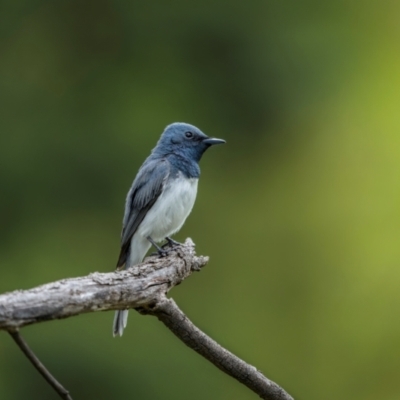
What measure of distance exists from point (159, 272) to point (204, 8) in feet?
21.8

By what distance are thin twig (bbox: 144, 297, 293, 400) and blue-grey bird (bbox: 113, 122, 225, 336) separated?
5.31 feet

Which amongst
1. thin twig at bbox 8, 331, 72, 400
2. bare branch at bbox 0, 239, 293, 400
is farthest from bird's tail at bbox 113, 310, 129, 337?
thin twig at bbox 8, 331, 72, 400

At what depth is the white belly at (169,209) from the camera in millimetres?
5555

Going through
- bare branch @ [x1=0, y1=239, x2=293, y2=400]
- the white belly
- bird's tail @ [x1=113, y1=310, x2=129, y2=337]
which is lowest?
bird's tail @ [x1=113, y1=310, x2=129, y2=337]

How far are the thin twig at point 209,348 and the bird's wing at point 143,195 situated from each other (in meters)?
1.71

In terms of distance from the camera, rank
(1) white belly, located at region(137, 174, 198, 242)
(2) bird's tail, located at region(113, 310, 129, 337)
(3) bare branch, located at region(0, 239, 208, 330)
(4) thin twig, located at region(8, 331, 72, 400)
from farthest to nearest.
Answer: (1) white belly, located at region(137, 174, 198, 242) < (2) bird's tail, located at region(113, 310, 129, 337) < (3) bare branch, located at region(0, 239, 208, 330) < (4) thin twig, located at region(8, 331, 72, 400)

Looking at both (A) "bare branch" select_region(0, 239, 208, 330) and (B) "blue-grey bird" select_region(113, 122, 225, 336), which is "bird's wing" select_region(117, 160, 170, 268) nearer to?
(B) "blue-grey bird" select_region(113, 122, 225, 336)

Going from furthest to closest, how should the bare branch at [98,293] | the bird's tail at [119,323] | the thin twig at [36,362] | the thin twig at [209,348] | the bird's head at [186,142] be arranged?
the bird's head at [186,142], the bird's tail at [119,323], the thin twig at [209,348], the bare branch at [98,293], the thin twig at [36,362]

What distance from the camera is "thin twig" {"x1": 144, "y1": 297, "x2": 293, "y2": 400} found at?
395 cm

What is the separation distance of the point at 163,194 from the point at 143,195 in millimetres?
162

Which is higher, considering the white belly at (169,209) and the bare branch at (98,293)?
the white belly at (169,209)

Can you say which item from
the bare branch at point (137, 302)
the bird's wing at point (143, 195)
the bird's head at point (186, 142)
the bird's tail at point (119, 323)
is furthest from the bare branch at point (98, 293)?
the bird's head at point (186, 142)

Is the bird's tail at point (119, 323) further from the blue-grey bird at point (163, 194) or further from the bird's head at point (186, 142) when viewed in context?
the bird's head at point (186, 142)

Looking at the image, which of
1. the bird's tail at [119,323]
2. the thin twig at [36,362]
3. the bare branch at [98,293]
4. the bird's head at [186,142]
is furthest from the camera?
the bird's head at [186,142]
